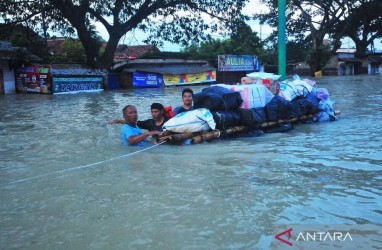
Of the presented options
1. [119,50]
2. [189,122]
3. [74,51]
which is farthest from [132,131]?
[119,50]

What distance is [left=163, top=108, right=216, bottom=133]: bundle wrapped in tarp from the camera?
6.78 meters

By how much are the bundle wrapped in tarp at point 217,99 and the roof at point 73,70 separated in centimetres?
1786

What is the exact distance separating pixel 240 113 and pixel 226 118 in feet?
1.37

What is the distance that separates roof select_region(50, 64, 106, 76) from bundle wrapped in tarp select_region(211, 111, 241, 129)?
18.1 meters

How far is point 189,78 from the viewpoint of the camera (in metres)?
33.2

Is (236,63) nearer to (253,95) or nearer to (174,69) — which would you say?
(174,69)

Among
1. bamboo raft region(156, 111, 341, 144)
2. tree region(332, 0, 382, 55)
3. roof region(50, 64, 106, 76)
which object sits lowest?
bamboo raft region(156, 111, 341, 144)

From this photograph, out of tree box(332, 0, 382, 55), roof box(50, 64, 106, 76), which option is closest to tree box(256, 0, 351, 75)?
tree box(332, 0, 382, 55)

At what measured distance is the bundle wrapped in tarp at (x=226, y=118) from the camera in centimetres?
728

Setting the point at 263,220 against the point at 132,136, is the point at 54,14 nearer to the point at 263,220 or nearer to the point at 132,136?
the point at 132,136

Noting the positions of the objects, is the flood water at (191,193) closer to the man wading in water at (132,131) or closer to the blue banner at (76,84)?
the man wading in water at (132,131)

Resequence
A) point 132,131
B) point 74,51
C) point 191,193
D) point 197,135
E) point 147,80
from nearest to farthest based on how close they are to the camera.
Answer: point 191,193
point 132,131
point 197,135
point 147,80
point 74,51

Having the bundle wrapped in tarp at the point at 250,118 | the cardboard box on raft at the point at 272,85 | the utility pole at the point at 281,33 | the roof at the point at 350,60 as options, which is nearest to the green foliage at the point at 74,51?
the utility pole at the point at 281,33

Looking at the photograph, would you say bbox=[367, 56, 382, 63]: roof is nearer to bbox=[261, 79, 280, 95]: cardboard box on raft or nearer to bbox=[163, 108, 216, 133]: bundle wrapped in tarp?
bbox=[261, 79, 280, 95]: cardboard box on raft
